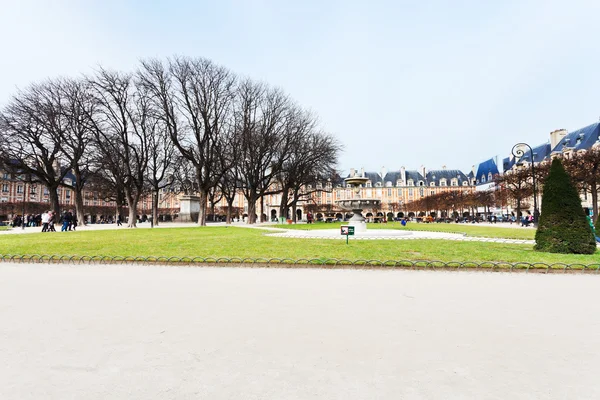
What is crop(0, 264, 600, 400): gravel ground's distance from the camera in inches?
116

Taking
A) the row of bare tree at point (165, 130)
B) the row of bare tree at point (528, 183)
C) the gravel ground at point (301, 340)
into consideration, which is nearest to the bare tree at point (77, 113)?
the row of bare tree at point (165, 130)

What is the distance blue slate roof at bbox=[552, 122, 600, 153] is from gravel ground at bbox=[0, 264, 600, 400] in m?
69.9

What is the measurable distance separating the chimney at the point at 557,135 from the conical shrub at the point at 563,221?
72478mm

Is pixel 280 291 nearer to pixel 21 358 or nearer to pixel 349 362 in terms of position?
pixel 349 362

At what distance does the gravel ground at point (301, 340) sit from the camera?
116 inches

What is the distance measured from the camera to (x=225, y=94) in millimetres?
35562

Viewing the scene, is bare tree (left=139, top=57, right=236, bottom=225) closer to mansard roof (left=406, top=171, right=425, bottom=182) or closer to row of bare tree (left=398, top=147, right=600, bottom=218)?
row of bare tree (left=398, top=147, right=600, bottom=218)

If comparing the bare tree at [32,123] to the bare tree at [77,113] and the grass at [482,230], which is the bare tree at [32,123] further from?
the grass at [482,230]

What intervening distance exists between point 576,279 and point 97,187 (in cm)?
6079

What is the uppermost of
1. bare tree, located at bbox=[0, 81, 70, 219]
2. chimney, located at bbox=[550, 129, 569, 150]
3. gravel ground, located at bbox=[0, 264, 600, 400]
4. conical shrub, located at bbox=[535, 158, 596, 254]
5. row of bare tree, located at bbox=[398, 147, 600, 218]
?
chimney, located at bbox=[550, 129, 569, 150]

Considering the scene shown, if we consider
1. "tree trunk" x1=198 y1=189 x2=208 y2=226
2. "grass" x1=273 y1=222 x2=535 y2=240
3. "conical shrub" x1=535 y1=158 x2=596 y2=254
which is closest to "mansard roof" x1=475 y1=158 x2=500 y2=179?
"grass" x1=273 y1=222 x2=535 y2=240

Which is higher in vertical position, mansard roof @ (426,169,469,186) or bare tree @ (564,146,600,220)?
mansard roof @ (426,169,469,186)

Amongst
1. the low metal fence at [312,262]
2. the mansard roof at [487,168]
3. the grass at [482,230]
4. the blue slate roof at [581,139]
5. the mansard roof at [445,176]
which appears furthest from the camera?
the mansard roof at [445,176]

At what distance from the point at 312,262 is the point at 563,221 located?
8701 millimetres
